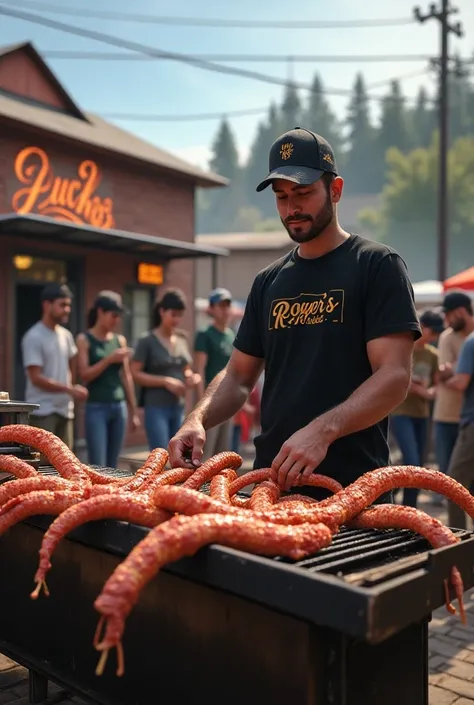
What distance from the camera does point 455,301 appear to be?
716cm

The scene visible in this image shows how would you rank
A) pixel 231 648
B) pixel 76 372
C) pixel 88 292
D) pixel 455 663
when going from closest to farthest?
pixel 231 648, pixel 455 663, pixel 76 372, pixel 88 292

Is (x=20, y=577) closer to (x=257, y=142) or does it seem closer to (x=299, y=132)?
(x=299, y=132)

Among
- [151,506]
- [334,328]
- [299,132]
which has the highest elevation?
[299,132]

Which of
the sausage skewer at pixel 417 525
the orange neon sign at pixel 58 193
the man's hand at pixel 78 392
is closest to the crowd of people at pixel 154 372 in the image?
the man's hand at pixel 78 392

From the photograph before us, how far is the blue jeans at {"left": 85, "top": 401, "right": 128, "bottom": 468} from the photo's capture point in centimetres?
733

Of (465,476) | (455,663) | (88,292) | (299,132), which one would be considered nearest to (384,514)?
(299,132)

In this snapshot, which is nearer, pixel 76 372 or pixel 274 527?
pixel 274 527

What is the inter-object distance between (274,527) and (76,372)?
5858 mm

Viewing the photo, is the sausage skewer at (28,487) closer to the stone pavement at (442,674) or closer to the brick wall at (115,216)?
the stone pavement at (442,674)

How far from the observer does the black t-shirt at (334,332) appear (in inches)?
113

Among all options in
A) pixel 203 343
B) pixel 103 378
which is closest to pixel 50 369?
pixel 103 378

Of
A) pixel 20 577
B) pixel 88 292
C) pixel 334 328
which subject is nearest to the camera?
pixel 334 328

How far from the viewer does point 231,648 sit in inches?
85.3

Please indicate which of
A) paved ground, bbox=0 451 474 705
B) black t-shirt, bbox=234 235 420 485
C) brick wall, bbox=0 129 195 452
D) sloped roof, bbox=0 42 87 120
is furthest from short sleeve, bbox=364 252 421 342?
sloped roof, bbox=0 42 87 120
